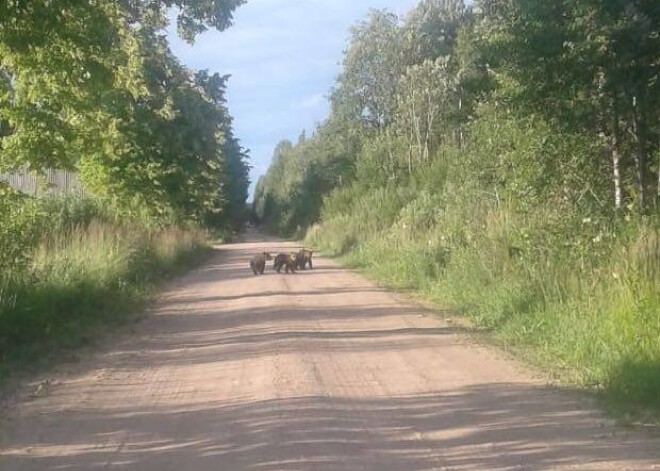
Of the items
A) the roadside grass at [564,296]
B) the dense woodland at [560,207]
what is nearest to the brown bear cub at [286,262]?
the dense woodland at [560,207]

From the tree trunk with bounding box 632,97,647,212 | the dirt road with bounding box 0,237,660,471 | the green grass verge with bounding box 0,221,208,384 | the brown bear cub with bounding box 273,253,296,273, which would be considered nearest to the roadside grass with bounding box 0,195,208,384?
the green grass verge with bounding box 0,221,208,384

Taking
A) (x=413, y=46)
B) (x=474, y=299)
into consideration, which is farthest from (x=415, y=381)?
(x=413, y=46)

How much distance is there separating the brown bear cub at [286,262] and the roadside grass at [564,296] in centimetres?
519

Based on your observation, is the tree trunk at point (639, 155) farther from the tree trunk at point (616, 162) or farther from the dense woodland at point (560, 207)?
the tree trunk at point (616, 162)

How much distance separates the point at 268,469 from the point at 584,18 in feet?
33.8

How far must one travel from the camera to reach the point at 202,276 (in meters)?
27.3

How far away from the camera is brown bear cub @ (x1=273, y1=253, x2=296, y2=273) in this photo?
2675cm

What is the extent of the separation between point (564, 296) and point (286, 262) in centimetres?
1454

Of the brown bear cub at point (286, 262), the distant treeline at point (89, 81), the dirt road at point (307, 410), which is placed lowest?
the dirt road at point (307, 410)

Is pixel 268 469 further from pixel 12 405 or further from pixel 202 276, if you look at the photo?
pixel 202 276

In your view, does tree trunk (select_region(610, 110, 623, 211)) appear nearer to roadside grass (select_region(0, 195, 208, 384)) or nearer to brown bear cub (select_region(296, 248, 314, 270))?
roadside grass (select_region(0, 195, 208, 384))

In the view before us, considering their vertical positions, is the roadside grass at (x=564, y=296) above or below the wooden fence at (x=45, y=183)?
below

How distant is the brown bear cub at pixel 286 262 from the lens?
1053 inches

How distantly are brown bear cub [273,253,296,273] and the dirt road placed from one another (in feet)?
41.0
